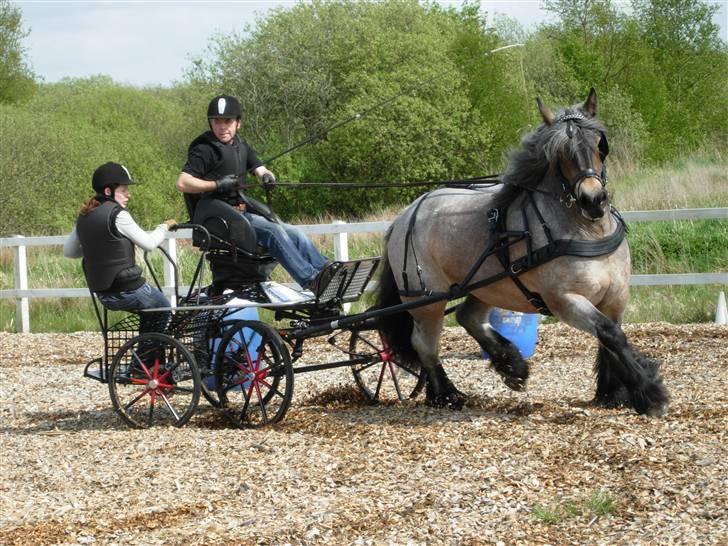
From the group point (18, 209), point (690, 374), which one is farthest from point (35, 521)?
point (18, 209)

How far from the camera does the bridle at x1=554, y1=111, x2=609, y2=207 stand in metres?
6.16

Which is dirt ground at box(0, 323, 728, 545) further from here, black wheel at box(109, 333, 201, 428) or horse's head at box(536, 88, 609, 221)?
horse's head at box(536, 88, 609, 221)

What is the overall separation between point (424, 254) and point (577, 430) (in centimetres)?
186

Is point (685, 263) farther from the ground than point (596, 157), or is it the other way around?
point (596, 157)

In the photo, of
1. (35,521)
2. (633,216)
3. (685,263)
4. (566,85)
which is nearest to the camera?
(35,521)

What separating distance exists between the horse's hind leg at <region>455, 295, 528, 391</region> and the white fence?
13.3 feet

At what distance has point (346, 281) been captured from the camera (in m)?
7.48

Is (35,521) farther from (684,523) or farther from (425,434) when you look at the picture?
(684,523)

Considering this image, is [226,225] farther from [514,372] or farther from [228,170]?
[514,372]

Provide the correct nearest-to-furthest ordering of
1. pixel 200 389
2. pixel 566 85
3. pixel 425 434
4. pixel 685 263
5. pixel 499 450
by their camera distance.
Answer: pixel 499 450, pixel 425 434, pixel 200 389, pixel 685 263, pixel 566 85

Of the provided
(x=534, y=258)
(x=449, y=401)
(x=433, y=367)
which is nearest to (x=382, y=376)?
(x=433, y=367)

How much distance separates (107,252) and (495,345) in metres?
2.64

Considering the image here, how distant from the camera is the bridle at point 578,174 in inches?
243

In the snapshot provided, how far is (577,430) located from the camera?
5.86 m
